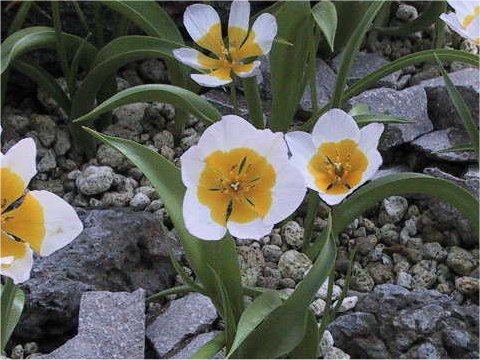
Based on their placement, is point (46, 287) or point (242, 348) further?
point (46, 287)

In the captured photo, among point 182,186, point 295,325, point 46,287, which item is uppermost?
point 182,186

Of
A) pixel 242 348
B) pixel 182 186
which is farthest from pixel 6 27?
pixel 242 348

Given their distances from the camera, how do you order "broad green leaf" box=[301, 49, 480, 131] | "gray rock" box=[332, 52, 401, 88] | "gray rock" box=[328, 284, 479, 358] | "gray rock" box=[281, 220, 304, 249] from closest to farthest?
"gray rock" box=[328, 284, 479, 358]
"broad green leaf" box=[301, 49, 480, 131]
"gray rock" box=[281, 220, 304, 249]
"gray rock" box=[332, 52, 401, 88]

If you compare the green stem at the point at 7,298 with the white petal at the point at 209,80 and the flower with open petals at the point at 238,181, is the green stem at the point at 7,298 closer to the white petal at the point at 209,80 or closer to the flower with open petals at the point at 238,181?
the flower with open petals at the point at 238,181

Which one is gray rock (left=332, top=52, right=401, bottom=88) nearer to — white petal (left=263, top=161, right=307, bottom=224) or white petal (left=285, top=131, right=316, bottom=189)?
white petal (left=285, top=131, right=316, bottom=189)

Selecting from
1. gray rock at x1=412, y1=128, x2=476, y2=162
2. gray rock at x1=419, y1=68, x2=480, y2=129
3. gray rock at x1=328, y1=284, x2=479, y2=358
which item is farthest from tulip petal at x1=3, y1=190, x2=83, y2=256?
gray rock at x1=419, y1=68, x2=480, y2=129

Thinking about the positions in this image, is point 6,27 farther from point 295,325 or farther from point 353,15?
point 295,325

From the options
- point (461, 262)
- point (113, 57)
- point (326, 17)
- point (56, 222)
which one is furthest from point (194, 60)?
point (461, 262)
